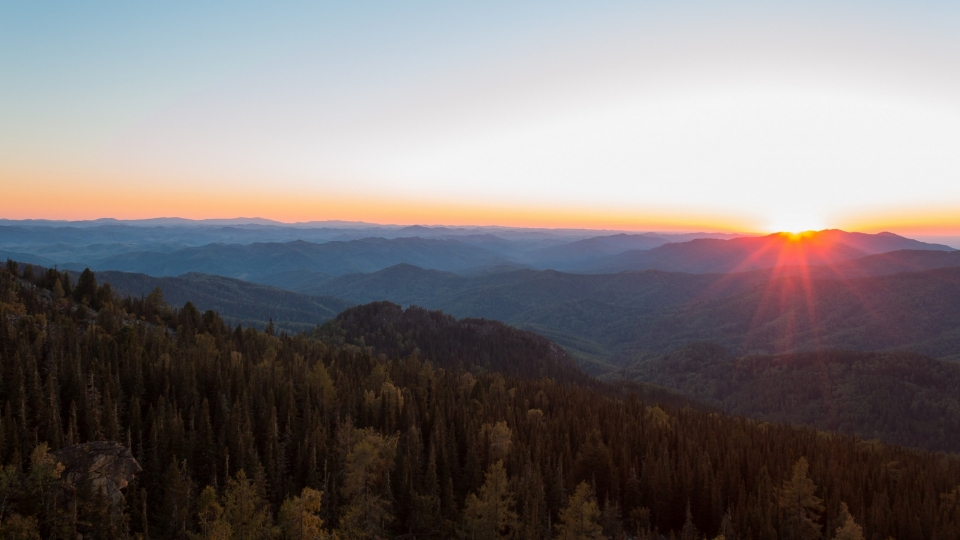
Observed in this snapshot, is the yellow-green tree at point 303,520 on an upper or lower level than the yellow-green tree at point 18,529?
lower

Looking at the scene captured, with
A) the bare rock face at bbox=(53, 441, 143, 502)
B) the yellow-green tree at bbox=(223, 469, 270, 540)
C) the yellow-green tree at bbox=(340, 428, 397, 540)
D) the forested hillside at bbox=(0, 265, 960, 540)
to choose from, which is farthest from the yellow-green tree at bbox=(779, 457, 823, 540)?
the bare rock face at bbox=(53, 441, 143, 502)

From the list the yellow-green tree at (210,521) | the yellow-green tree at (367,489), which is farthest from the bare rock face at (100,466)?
the yellow-green tree at (367,489)

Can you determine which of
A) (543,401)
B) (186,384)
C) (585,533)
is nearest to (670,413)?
(543,401)

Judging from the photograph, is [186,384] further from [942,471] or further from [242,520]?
[942,471]

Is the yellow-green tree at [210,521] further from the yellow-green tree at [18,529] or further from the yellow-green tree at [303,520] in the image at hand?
the yellow-green tree at [18,529]

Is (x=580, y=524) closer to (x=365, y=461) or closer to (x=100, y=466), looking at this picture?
(x=365, y=461)

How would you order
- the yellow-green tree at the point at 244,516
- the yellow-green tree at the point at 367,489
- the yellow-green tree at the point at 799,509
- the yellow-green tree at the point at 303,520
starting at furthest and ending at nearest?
1. the yellow-green tree at the point at 799,509
2. the yellow-green tree at the point at 367,489
3. the yellow-green tree at the point at 244,516
4. the yellow-green tree at the point at 303,520
